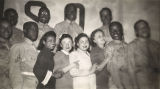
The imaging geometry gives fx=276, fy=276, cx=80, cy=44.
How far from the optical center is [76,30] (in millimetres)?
7207

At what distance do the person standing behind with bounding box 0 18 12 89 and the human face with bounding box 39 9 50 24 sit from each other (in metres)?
0.83

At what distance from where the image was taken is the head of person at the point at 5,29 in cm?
695

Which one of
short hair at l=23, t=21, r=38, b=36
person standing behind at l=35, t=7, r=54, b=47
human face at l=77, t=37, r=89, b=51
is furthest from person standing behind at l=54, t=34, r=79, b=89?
short hair at l=23, t=21, r=38, b=36

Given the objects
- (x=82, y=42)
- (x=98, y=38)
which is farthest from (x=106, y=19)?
(x=82, y=42)

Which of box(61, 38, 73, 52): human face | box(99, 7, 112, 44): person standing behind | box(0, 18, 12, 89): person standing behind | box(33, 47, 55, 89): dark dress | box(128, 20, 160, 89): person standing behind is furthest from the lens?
box(99, 7, 112, 44): person standing behind

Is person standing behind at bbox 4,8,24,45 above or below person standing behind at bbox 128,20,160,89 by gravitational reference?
above

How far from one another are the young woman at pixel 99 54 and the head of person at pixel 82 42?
0.16m

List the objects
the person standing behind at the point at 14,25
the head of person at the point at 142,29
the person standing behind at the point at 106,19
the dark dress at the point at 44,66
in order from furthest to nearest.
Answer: the head of person at the point at 142,29
the person standing behind at the point at 106,19
the person standing behind at the point at 14,25
the dark dress at the point at 44,66

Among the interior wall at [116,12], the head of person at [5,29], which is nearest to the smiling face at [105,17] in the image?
the interior wall at [116,12]

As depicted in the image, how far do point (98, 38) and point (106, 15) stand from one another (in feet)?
2.15

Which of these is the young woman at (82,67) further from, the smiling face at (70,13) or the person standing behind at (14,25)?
the person standing behind at (14,25)

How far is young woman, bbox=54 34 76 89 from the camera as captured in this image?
6.92 meters

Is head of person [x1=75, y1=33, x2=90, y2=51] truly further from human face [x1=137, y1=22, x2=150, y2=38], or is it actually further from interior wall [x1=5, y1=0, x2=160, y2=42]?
human face [x1=137, y1=22, x2=150, y2=38]

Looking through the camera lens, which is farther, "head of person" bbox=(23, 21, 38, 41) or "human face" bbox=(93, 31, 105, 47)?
"human face" bbox=(93, 31, 105, 47)
